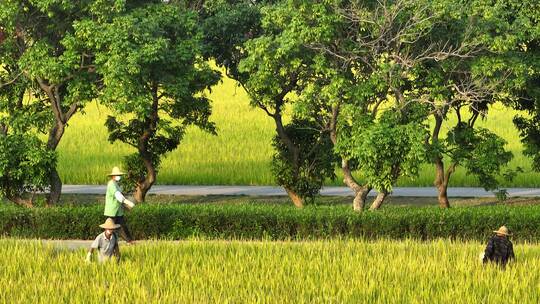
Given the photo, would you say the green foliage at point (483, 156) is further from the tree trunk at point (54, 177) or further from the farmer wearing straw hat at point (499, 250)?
the tree trunk at point (54, 177)

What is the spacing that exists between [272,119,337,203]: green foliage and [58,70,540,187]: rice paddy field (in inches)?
68.9

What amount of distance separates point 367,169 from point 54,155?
830 centimetres

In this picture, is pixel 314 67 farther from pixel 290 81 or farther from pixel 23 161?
pixel 23 161

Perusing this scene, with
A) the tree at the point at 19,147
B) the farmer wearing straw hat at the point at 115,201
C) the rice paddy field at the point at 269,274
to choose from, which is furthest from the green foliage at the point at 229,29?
the rice paddy field at the point at 269,274

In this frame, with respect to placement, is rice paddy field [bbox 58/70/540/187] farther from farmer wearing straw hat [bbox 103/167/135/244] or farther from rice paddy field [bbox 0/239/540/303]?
rice paddy field [bbox 0/239/540/303]

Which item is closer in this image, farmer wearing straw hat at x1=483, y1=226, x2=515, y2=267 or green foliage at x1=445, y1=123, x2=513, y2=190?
farmer wearing straw hat at x1=483, y1=226, x2=515, y2=267

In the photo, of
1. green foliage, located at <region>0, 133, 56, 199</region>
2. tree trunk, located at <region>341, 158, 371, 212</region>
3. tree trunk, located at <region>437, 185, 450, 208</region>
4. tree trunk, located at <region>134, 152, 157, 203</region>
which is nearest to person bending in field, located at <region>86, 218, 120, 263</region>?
green foliage, located at <region>0, 133, 56, 199</region>

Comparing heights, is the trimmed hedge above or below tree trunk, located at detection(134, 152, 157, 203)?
below

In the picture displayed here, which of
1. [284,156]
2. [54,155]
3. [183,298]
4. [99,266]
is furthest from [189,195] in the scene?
[183,298]

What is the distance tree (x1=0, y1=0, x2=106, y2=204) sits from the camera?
29828mm

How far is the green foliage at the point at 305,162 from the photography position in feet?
111

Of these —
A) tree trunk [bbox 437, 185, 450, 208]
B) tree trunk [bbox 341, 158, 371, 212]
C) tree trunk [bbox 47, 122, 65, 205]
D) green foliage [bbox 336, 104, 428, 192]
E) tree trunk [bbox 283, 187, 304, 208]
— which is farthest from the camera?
tree trunk [bbox 283, 187, 304, 208]

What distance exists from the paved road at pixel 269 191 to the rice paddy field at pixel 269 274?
571 inches

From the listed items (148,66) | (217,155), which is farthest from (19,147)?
(217,155)
